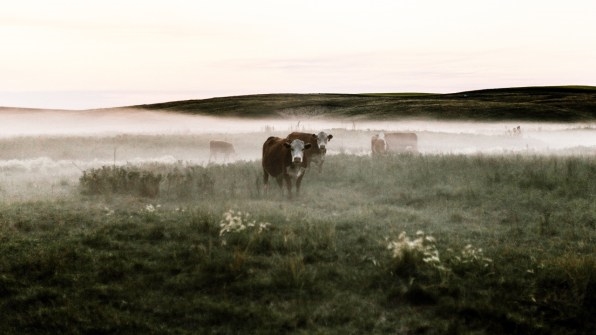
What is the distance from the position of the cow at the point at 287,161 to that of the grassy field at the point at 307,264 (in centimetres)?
120

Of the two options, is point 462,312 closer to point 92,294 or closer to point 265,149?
point 92,294

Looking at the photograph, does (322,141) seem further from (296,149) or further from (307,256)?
(307,256)

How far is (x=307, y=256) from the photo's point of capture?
10.0 m

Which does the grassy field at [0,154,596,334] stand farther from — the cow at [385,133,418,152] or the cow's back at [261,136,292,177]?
the cow at [385,133,418,152]

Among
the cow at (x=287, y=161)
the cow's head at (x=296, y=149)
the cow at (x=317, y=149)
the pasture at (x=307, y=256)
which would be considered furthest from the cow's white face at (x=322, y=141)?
the cow's head at (x=296, y=149)

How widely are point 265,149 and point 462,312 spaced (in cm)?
1141

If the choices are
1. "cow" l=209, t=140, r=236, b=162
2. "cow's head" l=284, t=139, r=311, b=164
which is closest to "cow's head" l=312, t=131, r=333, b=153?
"cow's head" l=284, t=139, r=311, b=164

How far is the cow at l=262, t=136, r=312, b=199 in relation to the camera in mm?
16359

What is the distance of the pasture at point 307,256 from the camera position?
25.0 feet

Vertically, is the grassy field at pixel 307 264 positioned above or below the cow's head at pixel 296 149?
below

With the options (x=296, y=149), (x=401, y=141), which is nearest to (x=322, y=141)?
(x=296, y=149)

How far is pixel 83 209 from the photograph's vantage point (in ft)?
45.8

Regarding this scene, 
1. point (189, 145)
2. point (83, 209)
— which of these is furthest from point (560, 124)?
point (83, 209)

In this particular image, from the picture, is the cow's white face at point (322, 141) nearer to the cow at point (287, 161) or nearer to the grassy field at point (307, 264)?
the cow at point (287, 161)
